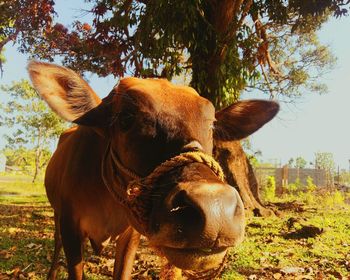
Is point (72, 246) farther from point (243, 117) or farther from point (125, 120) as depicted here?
point (243, 117)

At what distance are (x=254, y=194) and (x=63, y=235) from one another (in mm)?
6870

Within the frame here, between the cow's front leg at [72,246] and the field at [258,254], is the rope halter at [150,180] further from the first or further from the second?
the field at [258,254]

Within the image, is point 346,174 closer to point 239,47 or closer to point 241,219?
point 239,47

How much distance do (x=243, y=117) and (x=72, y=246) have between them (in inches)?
74.3

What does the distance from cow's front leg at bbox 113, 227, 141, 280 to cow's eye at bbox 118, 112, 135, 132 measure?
1.51 meters

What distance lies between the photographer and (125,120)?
2629 millimetres

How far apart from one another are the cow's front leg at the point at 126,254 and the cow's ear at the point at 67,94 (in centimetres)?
140

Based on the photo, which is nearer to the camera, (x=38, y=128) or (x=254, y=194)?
(x=254, y=194)

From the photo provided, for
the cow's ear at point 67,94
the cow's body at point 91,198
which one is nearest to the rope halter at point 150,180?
the cow's ear at point 67,94

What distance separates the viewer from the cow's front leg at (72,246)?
3427 mm

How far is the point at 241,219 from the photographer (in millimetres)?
1886

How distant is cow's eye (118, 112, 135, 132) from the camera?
2.58m

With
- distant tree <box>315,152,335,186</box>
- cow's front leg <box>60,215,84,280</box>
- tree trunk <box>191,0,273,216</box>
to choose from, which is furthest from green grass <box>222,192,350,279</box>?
distant tree <box>315,152,335,186</box>

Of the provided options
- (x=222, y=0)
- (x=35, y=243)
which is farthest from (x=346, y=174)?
(x=35, y=243)
